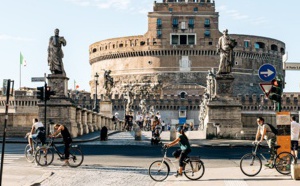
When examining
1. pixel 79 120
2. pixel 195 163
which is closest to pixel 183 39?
pixel 79 120

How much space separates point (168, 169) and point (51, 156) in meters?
4.27

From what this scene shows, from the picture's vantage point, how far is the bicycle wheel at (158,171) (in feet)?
41.5

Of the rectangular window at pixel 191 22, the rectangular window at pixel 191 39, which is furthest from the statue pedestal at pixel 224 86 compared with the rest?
the rectangular window at pixel 191 39

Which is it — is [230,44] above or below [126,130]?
above

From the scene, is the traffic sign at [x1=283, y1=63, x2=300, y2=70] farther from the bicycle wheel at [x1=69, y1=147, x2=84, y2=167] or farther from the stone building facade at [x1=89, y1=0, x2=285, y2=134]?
the stone building facade at [x1=89, y1=0, x2=285, y2=134]

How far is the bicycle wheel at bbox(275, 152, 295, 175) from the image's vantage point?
13.6m

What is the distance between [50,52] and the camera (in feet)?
88.8

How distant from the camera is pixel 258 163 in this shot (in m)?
13.5

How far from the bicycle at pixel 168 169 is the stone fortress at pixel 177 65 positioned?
85.9 m

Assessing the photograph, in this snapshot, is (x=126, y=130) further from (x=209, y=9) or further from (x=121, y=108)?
(x=209, y=9)

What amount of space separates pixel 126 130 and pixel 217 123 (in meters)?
17.0

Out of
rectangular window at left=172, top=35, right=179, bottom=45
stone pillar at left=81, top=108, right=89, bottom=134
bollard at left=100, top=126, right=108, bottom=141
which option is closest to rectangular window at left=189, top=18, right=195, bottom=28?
rectangular window at left=172, top=35, right=179, bottom=45

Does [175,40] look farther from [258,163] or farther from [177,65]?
[258,163]

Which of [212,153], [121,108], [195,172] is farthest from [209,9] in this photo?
[195,172]
